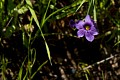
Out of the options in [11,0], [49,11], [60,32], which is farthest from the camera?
[60,32]

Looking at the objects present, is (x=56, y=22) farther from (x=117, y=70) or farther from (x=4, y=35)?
(x=117, y=70)

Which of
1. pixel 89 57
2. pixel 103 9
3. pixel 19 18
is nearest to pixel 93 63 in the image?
pixel 89 57

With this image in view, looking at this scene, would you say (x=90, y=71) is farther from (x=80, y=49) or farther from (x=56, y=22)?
(x=56, y=22)

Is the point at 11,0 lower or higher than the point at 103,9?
higher

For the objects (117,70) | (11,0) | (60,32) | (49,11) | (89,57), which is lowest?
(117,70)

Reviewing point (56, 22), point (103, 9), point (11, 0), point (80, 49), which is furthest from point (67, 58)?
point (11, 0)

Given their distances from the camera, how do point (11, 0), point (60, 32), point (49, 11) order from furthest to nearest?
point (60, 32)
point (49, 11)
point (11, 0)

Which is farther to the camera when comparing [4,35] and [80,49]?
[80,49]

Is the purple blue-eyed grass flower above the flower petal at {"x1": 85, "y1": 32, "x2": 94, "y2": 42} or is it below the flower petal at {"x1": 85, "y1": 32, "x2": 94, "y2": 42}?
above

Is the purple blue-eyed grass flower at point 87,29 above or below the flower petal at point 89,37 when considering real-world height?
above
